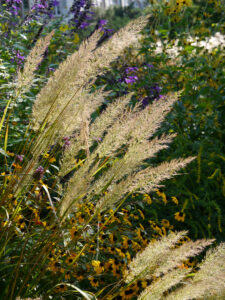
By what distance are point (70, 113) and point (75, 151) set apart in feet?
0.49

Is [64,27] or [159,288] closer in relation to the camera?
[159,288]

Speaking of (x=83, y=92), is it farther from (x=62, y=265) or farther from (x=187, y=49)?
(x=187, y=49)

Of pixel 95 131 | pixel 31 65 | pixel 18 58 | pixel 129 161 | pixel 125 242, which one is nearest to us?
pixel 129 161

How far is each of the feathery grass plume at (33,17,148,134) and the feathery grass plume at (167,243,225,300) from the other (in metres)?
0.72

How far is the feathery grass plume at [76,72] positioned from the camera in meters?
1.26

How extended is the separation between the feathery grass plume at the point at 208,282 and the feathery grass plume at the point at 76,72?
72 cm

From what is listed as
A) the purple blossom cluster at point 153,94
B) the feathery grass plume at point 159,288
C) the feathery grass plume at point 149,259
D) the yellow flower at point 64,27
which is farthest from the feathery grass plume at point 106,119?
the yellow flower at point 64,27

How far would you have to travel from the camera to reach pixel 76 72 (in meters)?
1.30

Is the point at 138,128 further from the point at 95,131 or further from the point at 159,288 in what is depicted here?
the point at 159,288

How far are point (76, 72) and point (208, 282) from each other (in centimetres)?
80

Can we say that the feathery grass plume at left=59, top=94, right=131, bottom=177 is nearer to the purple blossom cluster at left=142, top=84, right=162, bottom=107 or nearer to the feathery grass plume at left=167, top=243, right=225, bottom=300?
the feathery grass plume at left=167, top=243, right=225, bottom=300

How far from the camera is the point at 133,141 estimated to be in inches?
54.3

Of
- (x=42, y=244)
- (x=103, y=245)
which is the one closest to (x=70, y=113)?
(x=42, y=244)

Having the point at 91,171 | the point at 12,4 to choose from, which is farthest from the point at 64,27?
the point at 91,171
